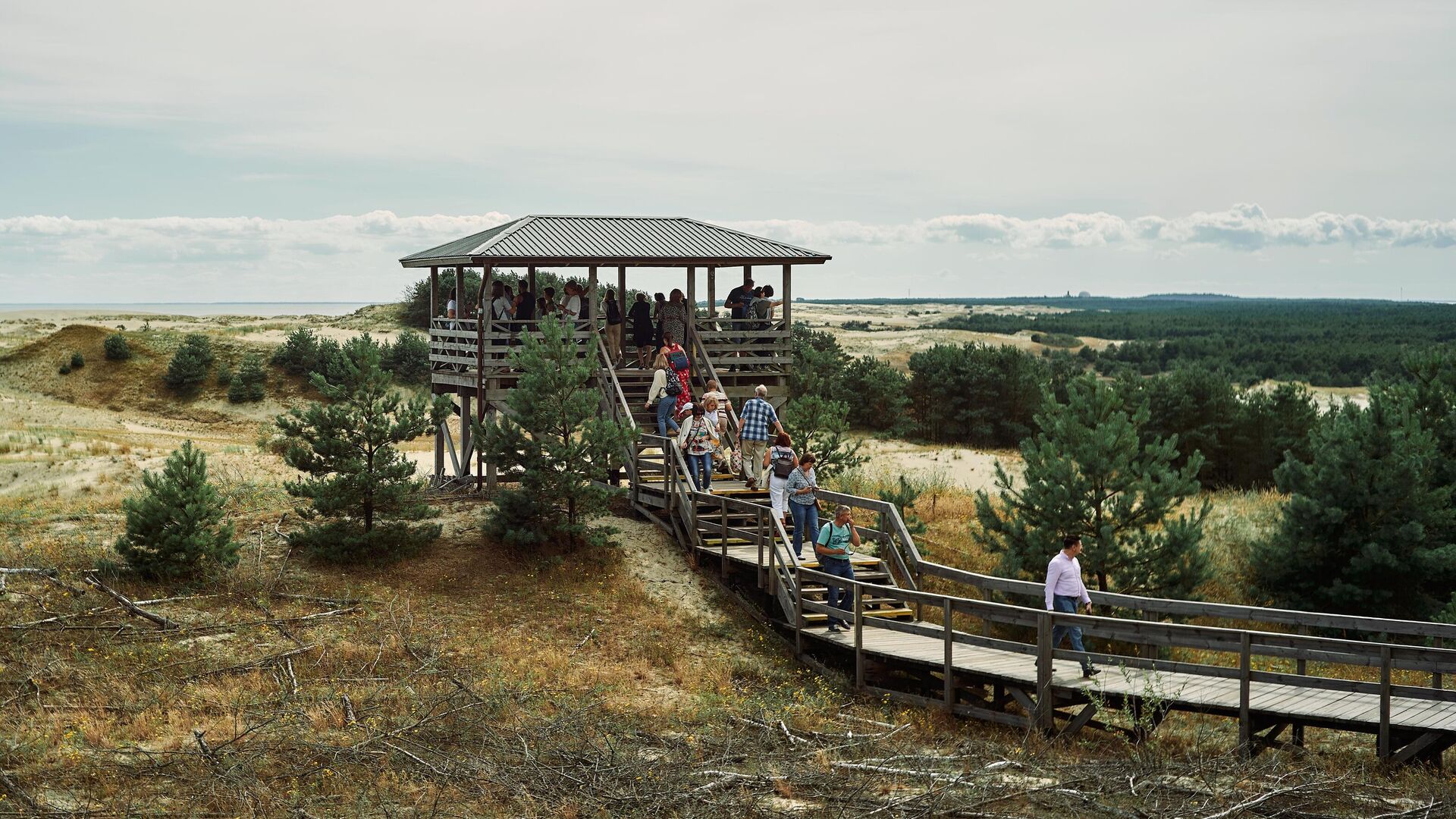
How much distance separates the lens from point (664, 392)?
2200 cm

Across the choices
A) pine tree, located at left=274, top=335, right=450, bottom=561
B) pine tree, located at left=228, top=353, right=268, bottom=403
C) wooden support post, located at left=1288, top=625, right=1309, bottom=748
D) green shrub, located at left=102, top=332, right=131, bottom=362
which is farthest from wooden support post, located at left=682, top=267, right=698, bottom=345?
green shrub, located at left=102, top=332, right=131, bottom=362

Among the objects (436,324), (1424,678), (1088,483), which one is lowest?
(1424,678)

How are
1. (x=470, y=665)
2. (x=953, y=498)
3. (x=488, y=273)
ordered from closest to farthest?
(x=470, y=665) < (x=488, y=273) < (x=953, y=498)

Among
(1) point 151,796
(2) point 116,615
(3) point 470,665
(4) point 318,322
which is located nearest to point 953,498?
(3) point 470,665

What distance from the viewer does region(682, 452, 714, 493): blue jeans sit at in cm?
2097

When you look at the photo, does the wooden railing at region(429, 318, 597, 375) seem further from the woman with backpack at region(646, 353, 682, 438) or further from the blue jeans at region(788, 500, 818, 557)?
the blue jeans at region(788, 500, 818, 557)

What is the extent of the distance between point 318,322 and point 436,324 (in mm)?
54957

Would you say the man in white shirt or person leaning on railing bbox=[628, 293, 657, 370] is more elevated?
person leaning on railing bbox=[628, 293, 657, 370]

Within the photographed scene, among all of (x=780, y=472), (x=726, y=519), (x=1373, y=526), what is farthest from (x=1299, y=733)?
(x=1373, y=526)

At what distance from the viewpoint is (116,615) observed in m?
16.8

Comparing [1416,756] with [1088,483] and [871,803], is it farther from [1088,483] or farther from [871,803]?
[1088,483]

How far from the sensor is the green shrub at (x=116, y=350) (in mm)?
54938

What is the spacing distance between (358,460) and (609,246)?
7.15 metres

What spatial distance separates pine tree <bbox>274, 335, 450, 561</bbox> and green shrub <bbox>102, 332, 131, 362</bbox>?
3987 cm
